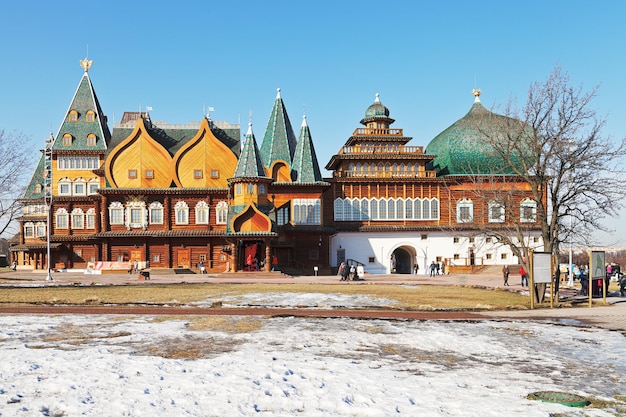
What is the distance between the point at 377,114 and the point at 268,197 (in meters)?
14.2

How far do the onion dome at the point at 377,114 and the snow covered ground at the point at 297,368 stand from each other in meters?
44.7

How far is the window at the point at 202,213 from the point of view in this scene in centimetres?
5597

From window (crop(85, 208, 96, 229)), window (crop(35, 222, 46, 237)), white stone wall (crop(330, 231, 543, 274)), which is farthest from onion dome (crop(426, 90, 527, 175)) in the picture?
window (crop(35, 222, 46, 237))

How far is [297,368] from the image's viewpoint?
10594 millimetres

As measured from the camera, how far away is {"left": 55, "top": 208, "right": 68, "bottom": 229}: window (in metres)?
57.4

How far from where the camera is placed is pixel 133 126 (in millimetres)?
59031

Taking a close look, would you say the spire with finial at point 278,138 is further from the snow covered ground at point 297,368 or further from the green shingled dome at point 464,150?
the snow covered ground at point 297,368

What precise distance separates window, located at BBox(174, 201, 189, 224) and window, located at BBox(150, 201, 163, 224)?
140cm

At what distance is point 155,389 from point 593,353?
889 centimetres

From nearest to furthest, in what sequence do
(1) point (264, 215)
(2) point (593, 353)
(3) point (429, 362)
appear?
1. (3) point (429, 362)
2. (2) point (593, 353)
3. (1) point (264, 215)

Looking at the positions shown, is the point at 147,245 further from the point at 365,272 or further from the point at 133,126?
the point at 365,272

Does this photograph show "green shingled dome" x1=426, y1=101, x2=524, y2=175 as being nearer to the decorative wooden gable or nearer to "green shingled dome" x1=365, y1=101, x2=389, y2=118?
"green shingled dome" x1=365, y1=101, x2=389, y2=118

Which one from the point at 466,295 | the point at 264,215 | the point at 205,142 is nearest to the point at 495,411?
the point at 466,295

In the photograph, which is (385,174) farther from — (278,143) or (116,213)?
(116,213)
